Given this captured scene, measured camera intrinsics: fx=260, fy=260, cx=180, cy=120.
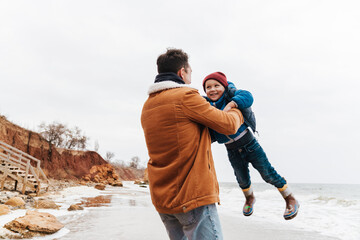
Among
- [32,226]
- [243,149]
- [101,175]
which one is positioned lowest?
[32,226]

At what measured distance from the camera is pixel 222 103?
7.39 feet

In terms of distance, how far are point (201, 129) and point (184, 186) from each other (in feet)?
1.30

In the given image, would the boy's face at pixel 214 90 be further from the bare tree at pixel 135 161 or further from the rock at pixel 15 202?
the bare tree at pixel 135 161

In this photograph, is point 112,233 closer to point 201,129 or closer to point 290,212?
point 290,212

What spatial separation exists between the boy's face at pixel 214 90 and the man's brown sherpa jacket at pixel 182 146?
0.53 meters

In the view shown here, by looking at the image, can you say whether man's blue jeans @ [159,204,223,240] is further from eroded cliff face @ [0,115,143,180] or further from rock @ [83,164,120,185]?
rock @ [83,164,120,185]

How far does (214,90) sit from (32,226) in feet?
16.9

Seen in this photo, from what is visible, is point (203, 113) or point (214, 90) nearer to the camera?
point (203, 113)

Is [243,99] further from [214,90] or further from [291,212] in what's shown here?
[291,212]

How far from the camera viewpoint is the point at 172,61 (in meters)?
1.87

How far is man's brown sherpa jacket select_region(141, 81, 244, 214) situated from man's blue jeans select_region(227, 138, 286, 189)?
0.69 m

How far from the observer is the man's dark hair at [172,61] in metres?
1.87

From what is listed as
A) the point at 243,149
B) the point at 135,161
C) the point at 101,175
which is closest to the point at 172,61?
the point at 243,149

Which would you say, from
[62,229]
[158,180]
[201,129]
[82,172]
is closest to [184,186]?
[158,180]
